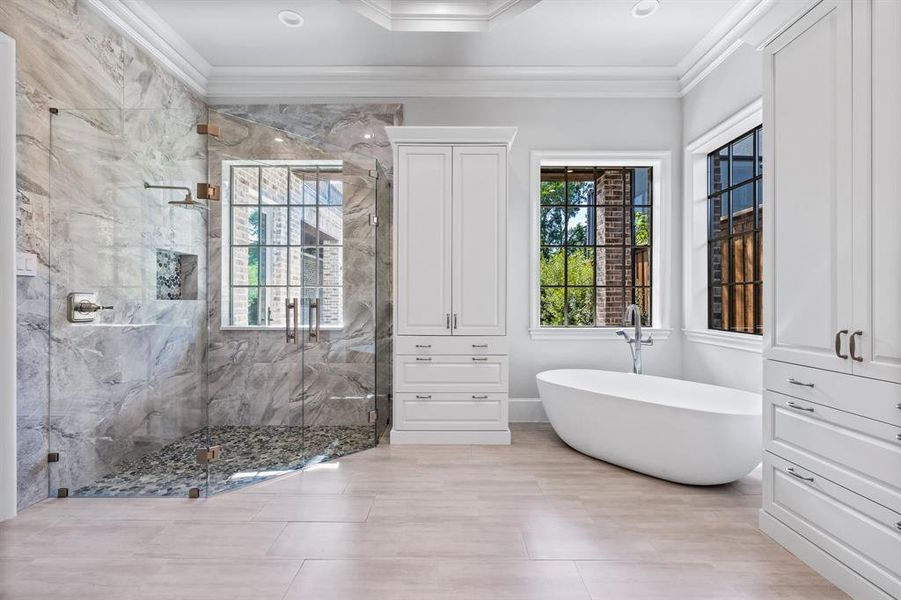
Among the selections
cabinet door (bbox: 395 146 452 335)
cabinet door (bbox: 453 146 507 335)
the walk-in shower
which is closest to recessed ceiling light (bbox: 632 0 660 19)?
cabinet door (bbox: 453 146 507 335)

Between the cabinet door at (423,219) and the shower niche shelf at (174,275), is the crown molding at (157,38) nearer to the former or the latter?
the shower niche shelf at (174,275)

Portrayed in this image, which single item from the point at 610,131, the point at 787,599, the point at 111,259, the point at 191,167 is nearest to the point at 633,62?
the point at 610,131

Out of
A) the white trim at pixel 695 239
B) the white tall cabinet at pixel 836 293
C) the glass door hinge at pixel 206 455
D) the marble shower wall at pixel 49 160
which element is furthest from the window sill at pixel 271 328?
the white trim at pixel 695 239

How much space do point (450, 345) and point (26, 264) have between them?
2.41 m

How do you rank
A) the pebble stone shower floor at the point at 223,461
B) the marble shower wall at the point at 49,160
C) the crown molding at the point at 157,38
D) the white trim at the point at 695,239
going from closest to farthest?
the marble shower wall at the point at 49,160
the pebble stone shower floor at the point at 223,461
the crown molding at the point at 157,38
the white trim at the point at 695,239

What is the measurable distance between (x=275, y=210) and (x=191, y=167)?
501mm

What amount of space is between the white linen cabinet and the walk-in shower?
48 cm

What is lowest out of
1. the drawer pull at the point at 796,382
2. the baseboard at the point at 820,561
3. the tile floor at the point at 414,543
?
the tile floor at the point at 414,543

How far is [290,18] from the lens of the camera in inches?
129

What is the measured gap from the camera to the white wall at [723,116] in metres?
3.19

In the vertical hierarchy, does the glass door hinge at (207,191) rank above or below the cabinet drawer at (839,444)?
above

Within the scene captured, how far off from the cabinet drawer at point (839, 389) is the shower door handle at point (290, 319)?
8.04 feet

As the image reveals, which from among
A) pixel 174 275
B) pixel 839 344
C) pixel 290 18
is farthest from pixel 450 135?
pixel 839 344

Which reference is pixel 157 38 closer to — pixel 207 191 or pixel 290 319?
pixel 207 191
